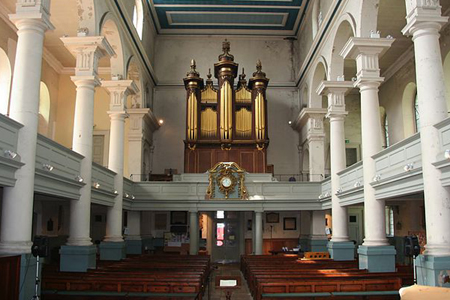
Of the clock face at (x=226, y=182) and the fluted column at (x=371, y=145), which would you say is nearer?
the fluted column at (x=371, y=145)

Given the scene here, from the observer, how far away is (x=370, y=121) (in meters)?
15.0

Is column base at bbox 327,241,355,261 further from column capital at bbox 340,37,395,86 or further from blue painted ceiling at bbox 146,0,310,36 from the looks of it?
blue painted ceiling at bbox 146,0,310,36

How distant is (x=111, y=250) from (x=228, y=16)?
15.8m

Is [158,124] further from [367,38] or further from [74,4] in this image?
[367,38]

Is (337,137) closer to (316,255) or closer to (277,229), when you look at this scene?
(316,255)

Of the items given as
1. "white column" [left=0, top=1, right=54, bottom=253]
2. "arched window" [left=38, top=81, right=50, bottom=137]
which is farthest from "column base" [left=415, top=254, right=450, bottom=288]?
"arched window" [left=38, top=81, right=50, bottom=137]

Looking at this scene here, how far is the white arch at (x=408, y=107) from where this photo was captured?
2192cm

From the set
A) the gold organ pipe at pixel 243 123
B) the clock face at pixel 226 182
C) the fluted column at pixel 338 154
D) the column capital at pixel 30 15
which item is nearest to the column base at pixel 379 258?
the fluted column at pixel 338 154

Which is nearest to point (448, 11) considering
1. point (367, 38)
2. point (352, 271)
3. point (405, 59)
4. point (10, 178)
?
point (405, 59)

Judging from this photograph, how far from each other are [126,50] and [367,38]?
1069 cm

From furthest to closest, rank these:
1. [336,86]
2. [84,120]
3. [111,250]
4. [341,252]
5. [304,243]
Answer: [304,243] → [111,250] → [341,252] → [336,86] → [84,120]

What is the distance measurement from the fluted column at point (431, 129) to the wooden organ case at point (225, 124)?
13527 mm

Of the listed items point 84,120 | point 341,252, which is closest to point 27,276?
point 84,120

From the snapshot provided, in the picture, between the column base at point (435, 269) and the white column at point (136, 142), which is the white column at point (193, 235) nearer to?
the white column at point (136, 142)
